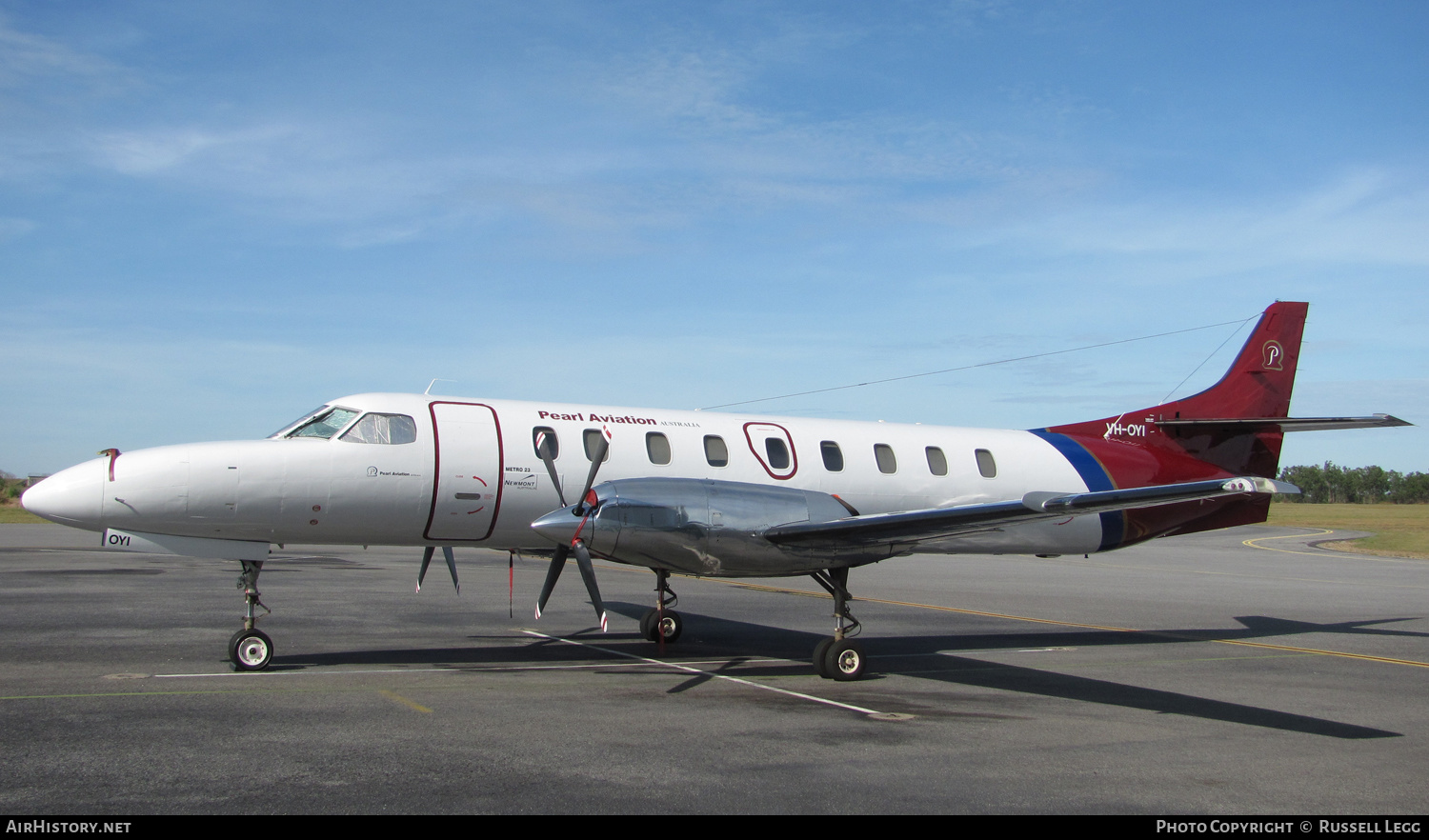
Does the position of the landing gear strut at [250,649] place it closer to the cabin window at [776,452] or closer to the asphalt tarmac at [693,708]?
the asphalt tarmac at [693,708]

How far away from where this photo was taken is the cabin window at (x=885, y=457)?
15312mm

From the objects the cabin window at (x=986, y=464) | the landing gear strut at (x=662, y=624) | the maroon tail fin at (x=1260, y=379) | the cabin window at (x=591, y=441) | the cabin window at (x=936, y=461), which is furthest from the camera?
the maroon tail fin at (x=1260, y=379)

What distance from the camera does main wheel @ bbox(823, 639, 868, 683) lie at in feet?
41.0

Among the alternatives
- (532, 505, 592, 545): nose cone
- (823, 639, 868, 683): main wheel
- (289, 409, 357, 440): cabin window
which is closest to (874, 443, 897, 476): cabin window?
(823, 639, 868, 683): main wheel

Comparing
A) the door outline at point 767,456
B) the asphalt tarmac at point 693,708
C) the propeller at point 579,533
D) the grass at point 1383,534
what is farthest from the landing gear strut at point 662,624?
the grass at point 1383,534

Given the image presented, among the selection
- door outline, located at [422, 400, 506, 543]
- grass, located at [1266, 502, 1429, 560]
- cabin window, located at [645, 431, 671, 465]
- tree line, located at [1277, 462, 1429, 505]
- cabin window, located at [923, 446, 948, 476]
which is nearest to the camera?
door outline, located at [422, 400, 506, 543]

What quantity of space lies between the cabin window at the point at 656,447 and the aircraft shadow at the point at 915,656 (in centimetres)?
274

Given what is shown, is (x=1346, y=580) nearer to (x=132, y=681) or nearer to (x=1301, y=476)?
(x=132, y=681)

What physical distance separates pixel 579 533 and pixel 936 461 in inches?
263

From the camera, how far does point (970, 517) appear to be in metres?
11.6

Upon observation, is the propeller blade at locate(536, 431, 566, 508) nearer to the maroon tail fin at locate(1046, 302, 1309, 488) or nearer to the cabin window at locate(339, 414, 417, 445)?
the cabin window at locate(339, 414, 417, 445)

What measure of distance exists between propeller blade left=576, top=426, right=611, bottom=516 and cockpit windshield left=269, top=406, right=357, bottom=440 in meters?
3.02
